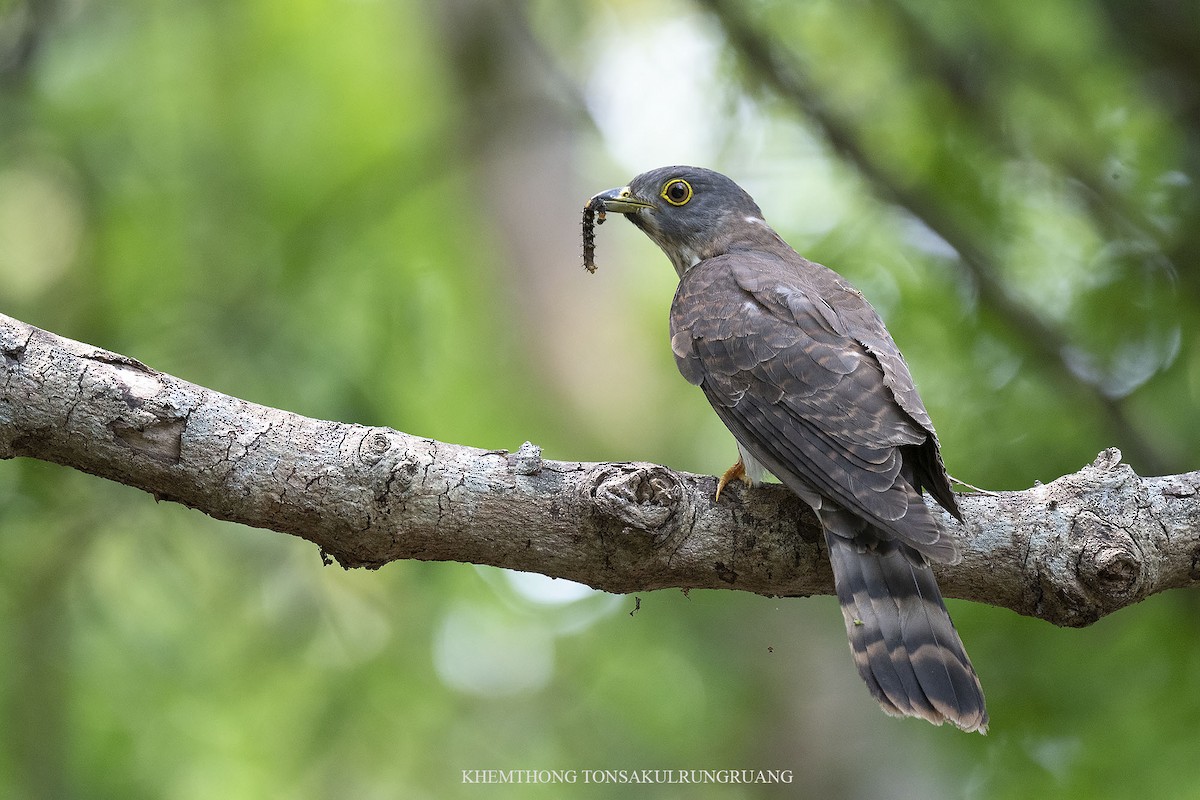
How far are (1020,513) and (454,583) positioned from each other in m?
4.27

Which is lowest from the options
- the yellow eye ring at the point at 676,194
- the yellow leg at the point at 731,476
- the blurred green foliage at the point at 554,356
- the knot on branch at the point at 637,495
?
the blurred green foliage at the point at 554,356

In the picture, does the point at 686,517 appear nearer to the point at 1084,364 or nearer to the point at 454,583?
Result: the point at 1084,364

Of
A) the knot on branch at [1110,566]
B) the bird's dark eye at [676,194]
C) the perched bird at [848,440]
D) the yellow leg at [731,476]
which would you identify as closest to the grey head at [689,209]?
the bird's dark eye at [676,194]

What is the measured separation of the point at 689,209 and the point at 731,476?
2.25m

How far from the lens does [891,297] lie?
6586 mm

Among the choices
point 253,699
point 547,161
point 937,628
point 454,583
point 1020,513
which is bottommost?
point 253,699

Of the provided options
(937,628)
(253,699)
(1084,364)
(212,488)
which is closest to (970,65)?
(1084,364)

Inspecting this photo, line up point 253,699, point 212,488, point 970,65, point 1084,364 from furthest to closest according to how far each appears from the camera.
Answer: point 253,699
point 970,65
point 1084,364
point 212,488

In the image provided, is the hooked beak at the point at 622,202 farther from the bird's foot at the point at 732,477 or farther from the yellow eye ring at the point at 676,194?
the bird's foot at the point at 732,477

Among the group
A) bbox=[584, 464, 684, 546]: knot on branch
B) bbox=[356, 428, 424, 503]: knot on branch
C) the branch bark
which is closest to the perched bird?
the branch bark

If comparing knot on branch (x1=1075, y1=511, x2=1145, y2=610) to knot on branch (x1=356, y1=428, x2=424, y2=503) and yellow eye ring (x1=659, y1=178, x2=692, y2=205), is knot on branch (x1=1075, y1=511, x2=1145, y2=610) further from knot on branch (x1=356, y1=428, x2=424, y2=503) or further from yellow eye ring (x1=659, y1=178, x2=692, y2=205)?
yellow eye ring (x1=659, y1=178, x2=692, y2=205)

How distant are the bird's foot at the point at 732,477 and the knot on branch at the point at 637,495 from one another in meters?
0.33

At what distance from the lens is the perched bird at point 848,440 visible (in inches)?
142

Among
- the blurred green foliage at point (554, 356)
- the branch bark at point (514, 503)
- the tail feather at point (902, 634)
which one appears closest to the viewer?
the branch bark at point (514, 503)
